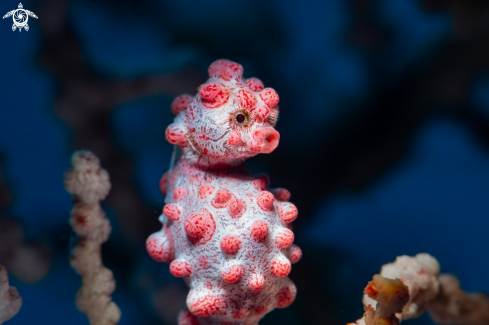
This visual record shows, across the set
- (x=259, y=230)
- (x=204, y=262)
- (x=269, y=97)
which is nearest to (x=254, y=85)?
(x=269, y=97)

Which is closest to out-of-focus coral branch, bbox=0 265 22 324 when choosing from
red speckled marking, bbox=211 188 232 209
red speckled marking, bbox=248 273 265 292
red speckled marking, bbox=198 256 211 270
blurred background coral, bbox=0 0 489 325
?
blurred background coral, bbox=0 0 489 325

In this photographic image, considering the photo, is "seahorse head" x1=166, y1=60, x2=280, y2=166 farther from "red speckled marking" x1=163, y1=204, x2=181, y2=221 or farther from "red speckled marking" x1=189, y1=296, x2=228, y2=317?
"red speckled marking" x1=189, y1=296, x2=228, y2=317

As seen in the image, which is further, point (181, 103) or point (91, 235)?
point (91, 235)

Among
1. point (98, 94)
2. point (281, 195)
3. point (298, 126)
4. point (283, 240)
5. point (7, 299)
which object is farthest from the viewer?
point (298, 126)

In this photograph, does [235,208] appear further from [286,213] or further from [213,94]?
[213,94]

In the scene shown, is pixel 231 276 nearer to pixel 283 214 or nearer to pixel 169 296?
pixel 283 214

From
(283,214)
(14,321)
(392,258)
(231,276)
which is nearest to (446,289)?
(392,258)
